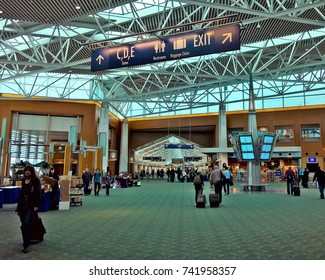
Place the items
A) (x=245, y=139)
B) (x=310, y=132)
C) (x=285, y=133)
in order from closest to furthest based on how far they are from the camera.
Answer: (x=245, y=139), (x=310, y=132), (x=285, y=133)

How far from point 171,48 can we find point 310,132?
92.9 feet

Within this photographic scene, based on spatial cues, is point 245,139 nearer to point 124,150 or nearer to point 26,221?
point 26,221

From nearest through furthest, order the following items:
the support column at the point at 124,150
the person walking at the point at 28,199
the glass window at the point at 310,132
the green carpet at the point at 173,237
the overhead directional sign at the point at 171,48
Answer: the green carpet at the point at 173,237 → the person walking at the point at 28,199 → the overhead directional sign at the point at 171,48 → the glass window at the point at 310,132 → the support column at the point at 124,150

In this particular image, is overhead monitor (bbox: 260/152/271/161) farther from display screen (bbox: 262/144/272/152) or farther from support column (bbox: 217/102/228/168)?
support column (bbox: 217/102/228/168)

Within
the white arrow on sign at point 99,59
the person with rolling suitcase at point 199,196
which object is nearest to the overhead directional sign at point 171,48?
the white arrow on sign at point 99,59

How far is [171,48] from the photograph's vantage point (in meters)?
7.78

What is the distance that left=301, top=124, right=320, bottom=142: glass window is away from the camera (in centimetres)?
3106

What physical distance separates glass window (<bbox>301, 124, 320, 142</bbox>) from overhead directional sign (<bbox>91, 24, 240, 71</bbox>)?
27656mm

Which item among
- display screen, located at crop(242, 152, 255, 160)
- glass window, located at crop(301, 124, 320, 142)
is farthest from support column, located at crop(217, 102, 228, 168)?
display screen, located at crop(242, 152, 255, 160)

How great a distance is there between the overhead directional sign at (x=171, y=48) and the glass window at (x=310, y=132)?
27.7 meters

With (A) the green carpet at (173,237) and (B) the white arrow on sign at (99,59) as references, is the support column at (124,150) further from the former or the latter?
(A) the green carpet at (173,237)

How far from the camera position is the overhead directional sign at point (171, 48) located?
7.36m

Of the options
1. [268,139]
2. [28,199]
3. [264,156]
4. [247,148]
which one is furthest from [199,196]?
[268,139]

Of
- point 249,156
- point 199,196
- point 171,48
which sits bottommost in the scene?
point 199,196
